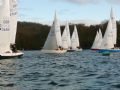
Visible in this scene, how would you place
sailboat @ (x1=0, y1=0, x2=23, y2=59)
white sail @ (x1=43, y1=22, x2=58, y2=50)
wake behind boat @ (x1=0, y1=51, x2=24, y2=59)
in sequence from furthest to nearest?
white sail @ (x1=43, y1=22, x2=58, y2=50), sailboat @ (x1=0, y1=0, x2=23, y2=59), wake behind boat @ (x1=0, y1=51, x2=24, y2=59)

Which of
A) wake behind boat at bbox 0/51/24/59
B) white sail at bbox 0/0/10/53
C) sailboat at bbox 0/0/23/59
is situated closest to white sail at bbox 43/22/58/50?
wake behind boat at bbox 0/51/24/59

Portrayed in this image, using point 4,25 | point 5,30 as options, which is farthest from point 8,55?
point 4,25

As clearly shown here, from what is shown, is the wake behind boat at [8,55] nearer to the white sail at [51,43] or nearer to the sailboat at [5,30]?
the sailboat at [5,30]

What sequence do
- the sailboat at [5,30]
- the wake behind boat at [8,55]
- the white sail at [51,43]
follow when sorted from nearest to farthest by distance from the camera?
1. the wake behind boat at [8,55]
2. the sailboat at [5,30]
3. the white sail at [51,43]

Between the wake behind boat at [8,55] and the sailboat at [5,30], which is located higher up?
the sailboat at [5,30]

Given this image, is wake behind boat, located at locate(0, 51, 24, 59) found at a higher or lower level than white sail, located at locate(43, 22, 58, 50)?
lower

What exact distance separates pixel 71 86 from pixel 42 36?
564 feet

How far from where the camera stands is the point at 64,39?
111562mm

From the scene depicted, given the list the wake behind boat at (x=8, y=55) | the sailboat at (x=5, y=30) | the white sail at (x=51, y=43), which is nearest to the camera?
the wake behind boat at (x=8, y=55)

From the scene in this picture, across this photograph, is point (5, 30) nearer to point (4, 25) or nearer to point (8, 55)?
point (4, 25)

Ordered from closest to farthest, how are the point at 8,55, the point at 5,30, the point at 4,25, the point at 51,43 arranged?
the point at 8,55
the point at 4,25
the point at 5,30
the point at 51,43

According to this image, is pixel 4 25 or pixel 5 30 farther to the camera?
pixel 5 30

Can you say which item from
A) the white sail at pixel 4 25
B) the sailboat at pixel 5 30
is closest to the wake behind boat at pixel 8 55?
the sailboat at pixel 5 30

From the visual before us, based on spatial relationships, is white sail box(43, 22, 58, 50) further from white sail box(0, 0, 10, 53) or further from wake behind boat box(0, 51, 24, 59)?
white sail box(0, 0, 10, 53)
